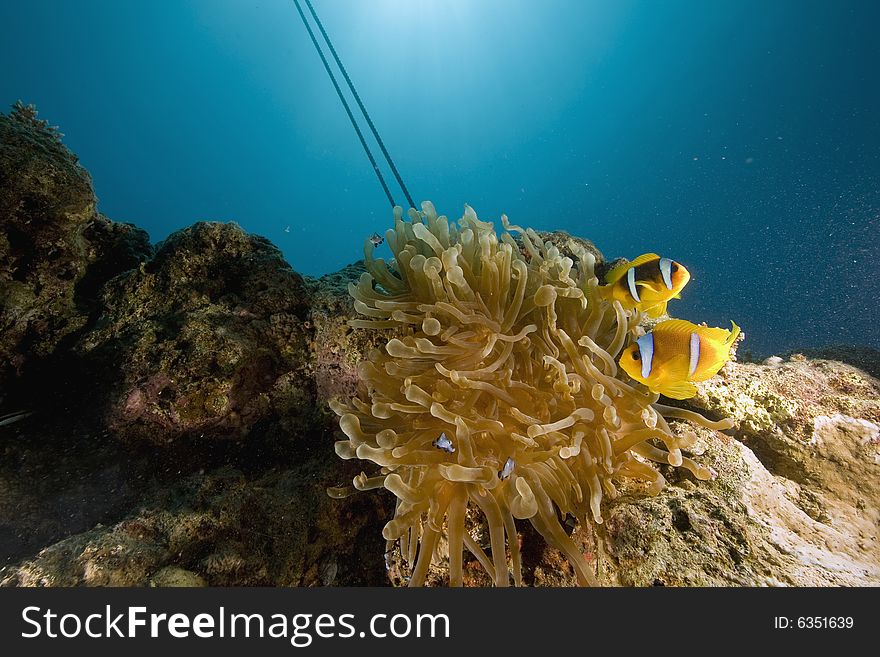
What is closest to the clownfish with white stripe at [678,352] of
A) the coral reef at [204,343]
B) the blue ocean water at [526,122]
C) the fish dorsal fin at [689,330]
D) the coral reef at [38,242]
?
the fish dorsal fin at [689,330]

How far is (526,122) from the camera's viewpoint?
333 feet

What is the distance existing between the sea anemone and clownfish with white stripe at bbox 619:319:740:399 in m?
0.23

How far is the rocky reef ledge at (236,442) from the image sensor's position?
5.53 feet

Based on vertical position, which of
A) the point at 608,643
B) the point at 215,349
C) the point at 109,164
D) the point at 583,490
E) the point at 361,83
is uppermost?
the point at 361,83

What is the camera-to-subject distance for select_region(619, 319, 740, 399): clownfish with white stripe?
148cm

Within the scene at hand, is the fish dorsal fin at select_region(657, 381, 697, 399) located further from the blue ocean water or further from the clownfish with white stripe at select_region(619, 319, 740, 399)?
the blue ocean water

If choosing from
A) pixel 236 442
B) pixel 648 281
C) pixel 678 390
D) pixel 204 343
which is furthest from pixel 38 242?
pixel 678 390

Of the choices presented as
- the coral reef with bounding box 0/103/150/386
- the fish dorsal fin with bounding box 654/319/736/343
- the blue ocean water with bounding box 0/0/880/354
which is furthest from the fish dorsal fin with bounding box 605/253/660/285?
the blue ocean water with bounding box 0/0/880/354

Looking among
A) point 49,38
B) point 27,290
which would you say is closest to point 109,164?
point 49,38

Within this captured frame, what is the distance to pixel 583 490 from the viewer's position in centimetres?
175

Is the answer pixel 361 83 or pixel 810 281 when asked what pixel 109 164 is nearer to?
pixel 361 83

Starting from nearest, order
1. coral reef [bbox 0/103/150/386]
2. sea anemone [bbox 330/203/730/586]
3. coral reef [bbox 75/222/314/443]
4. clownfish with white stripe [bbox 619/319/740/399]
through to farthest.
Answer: clownfish with white stripe [bbox 619/319/740/399] < sea anemone [bbox 330/203/730/586] < coral reef [bbox 75/222/314/443] < coral reef [bbox 0/103/150/386]

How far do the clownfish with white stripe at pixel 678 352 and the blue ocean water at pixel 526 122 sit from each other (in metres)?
27.9

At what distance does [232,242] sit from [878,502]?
3.87 metres
